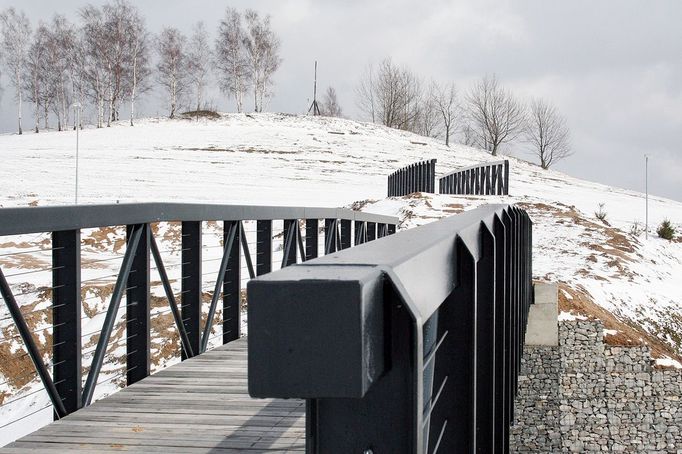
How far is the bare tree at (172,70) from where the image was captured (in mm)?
74625

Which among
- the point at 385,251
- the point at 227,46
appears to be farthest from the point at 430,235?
the point at 227,46

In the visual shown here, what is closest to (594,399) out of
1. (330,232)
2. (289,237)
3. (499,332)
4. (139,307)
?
(330,232)

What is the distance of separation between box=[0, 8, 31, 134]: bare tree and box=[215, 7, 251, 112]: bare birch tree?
730 inches

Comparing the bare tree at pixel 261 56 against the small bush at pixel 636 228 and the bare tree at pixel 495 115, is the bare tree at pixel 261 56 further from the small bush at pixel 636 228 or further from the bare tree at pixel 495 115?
the small bush at pixel 636 228

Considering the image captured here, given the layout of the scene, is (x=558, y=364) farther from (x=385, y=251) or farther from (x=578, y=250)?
(x=385, y=251)

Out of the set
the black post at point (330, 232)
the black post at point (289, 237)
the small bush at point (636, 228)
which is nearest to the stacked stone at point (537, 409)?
the black post at point (330, 232)

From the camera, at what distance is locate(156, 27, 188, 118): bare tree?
245 feet

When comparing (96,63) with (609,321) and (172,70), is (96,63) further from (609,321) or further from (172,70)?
(609,321)

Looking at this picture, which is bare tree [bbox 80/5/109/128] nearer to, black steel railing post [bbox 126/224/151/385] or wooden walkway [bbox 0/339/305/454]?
black steel railing post [bbox 126/224/151/385]

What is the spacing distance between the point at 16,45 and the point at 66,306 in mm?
72752

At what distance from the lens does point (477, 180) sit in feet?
90.9

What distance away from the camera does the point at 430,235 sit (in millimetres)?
1766

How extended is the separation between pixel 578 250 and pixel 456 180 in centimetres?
749

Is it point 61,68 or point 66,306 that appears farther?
point 61,68
